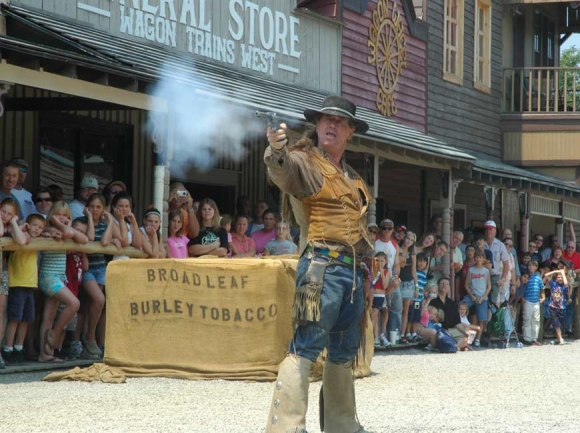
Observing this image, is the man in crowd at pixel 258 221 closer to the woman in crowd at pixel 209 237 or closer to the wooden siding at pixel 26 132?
the woman in crowd at pixel 209 237

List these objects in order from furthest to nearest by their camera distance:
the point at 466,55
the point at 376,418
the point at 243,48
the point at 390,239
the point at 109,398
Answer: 1. the point at 466,55
2. the point at 243,48
3. the point at 390,239
4. the point at 109,398
5. the point at 376,418

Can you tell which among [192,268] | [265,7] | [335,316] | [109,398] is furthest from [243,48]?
[335,316]

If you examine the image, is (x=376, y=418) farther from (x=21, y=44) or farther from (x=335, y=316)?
(x=21, y=44)

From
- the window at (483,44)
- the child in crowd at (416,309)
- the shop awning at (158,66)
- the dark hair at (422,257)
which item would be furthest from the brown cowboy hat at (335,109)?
the window at (483,44)

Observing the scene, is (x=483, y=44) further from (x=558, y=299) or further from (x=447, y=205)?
(x=447, y=205)

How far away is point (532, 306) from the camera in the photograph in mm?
19406

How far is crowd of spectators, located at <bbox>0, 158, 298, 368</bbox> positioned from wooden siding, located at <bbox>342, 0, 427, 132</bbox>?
7.72 m

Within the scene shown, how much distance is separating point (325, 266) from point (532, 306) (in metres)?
13.6

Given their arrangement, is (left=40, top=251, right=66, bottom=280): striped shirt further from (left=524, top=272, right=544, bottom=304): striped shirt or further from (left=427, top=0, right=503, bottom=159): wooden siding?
(left=427, top=0, right=503, bottom=159): wooden siding

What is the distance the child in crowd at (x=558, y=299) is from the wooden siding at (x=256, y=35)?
16.0 ft

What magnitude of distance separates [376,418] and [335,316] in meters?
1.79

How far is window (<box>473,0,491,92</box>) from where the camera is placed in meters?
25.7

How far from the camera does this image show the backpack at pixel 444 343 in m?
15.8

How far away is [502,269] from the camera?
18625 mm
